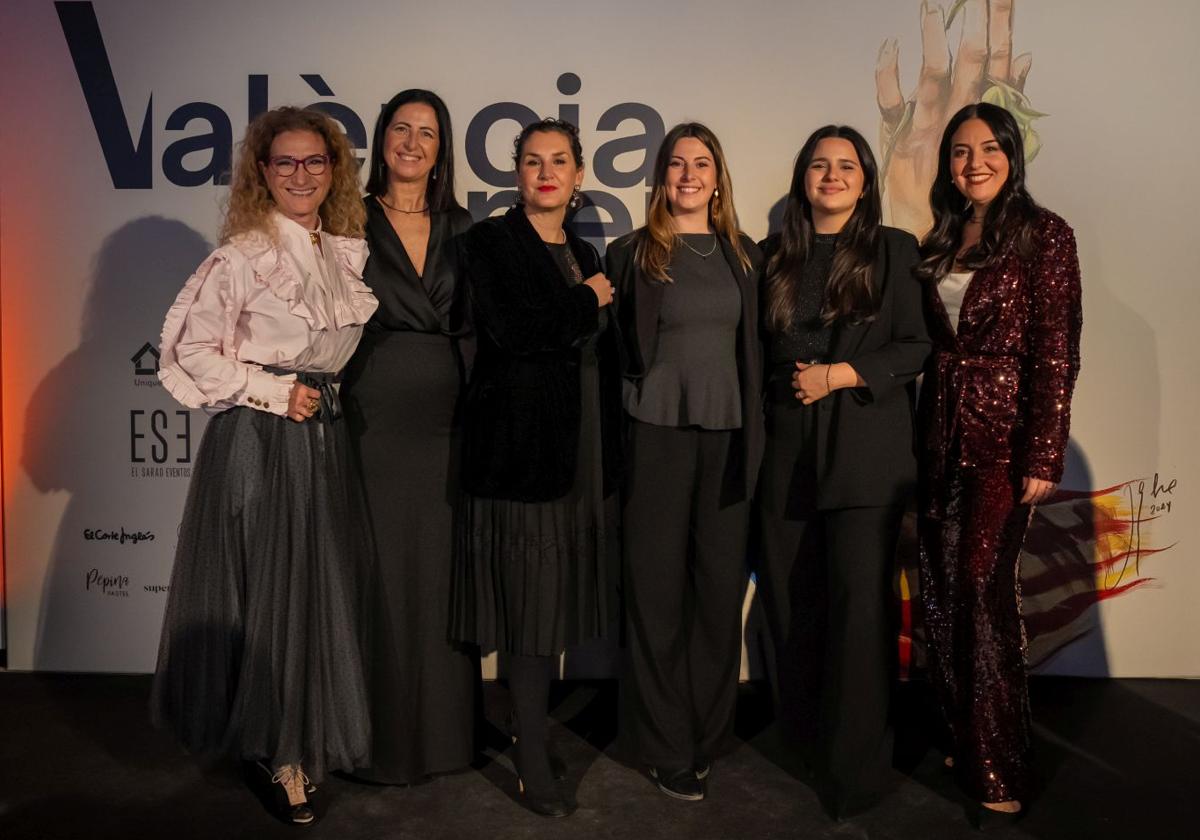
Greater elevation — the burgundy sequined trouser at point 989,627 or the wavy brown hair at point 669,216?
the wavy brown hair at point 669,216

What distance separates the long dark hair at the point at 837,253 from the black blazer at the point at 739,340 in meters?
0.08

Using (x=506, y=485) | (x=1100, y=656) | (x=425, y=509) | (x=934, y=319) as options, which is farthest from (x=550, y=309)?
(x=1100, y=656)

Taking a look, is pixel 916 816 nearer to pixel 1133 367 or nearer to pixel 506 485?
pixel 506 485

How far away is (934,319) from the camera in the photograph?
110 inches

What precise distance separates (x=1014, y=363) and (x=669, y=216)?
3.43 feet

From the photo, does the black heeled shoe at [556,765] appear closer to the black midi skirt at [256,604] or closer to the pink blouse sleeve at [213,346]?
the black midi skirt at [256,604]

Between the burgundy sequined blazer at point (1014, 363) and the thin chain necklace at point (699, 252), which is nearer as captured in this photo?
the burgundy sequined blazer at point (1014, 363)

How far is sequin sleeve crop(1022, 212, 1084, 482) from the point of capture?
8.63 ft

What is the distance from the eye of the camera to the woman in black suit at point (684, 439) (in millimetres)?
2771

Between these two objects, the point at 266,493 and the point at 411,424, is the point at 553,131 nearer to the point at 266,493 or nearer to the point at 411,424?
the point at 411,424

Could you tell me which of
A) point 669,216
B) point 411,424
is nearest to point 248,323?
point 411,424

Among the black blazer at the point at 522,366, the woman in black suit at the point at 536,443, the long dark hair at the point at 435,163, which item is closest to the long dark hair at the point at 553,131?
the woman in black suit at the point at 536,443

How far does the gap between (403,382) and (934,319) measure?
1517 millimetres

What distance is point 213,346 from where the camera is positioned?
2564 mm
